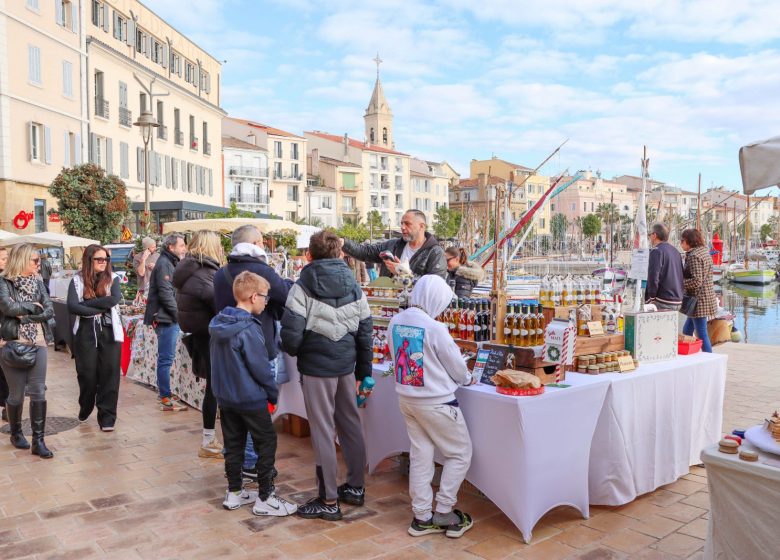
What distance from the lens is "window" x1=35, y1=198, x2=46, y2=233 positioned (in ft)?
73.8

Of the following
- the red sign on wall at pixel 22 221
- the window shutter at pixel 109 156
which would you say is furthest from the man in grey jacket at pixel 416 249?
the window shutter at pixel 109 156

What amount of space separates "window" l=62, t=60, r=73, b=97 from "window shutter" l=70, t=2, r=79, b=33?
1512 millimetres

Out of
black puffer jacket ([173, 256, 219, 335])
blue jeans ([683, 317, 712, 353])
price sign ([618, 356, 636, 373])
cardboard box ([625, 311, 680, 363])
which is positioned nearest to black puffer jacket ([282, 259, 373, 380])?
black puffer jacket ([173, 256, 219, 335])

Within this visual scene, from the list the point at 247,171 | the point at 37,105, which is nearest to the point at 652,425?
the point at 37,105

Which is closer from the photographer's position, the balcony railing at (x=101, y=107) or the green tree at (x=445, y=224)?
the balcony railing at (x=101, y=107)

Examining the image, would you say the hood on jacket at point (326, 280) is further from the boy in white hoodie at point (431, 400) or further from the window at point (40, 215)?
the window at point (40, 215)

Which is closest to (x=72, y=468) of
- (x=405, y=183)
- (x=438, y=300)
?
(x=438, y=300)

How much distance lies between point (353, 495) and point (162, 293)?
3364mm

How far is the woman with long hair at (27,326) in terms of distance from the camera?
5148 mm

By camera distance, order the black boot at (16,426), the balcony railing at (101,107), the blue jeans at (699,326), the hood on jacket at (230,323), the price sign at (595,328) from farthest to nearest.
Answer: the balcony railing at (101,107) → the blue jeans at (699,326) → the black boot at (16,426) → the price sign at (595,328) → the hood on jacket at (230,323)

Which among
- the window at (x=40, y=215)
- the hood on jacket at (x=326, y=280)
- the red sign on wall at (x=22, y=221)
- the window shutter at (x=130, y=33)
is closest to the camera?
the hood on jacket at (x=326, y=280)

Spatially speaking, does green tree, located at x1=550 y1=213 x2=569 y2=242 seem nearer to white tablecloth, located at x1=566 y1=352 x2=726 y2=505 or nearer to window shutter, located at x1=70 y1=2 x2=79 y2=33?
window shutter, located at x1=70 y1=2 x2=79 y2=33

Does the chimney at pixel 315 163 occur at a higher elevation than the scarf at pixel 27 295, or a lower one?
higher

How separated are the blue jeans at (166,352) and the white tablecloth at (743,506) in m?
5.36
